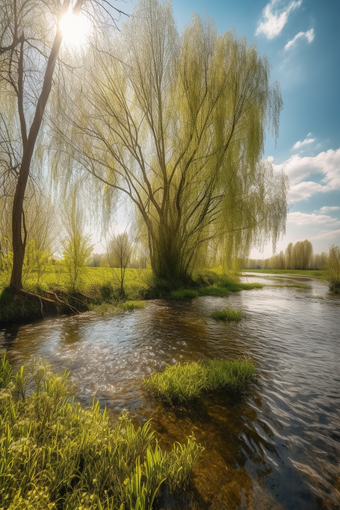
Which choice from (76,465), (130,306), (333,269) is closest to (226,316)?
(130,306)

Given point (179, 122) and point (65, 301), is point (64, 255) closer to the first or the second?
point (65, 301)

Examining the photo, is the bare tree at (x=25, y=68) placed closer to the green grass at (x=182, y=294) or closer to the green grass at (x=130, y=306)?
the green grass at (x=130, y=306)

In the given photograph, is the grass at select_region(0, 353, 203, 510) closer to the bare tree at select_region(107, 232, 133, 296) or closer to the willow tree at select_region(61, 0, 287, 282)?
the bare tree at select_region(107, 232, 133, 296)

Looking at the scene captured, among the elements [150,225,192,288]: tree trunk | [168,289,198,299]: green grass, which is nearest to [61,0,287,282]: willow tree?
[150,225,192,288]: tree trunk

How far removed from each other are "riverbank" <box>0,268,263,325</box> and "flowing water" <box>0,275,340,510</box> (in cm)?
71

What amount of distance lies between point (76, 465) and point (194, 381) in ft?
5.00

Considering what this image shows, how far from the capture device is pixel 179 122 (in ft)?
33.6

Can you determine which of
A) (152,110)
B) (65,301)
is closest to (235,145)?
(152,110)

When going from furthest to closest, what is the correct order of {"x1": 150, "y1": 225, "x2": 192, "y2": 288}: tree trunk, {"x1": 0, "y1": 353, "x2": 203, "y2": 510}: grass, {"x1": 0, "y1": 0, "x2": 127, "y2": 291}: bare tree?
1. {"x1": 150, "y1": 225, "x2": 192, "y2": 288}: tree trunk
2. {"x1": 0, "y1": 0, "x2": 127, "y2": 291}: bare tree
3. {"x1": 0, "y1": 353, "x2": 203, "y2": 510}: grass

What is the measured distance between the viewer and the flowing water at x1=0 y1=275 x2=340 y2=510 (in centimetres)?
160

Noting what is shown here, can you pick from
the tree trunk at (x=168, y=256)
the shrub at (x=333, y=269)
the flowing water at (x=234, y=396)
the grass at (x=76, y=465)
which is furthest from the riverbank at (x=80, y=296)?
the shrub at (x=333, y=269)

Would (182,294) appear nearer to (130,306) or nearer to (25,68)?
(130,306)

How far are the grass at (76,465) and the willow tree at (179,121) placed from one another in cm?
935

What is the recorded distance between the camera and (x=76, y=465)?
147cm
